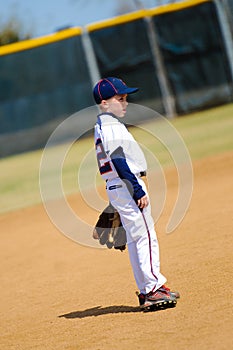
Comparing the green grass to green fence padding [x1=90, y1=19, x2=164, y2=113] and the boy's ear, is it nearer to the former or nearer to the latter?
green fence padding [x1=90, y1=19, x2=164, y2=113]

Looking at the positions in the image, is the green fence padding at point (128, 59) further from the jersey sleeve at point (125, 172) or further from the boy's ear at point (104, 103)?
the jersey sleeve at point (125, 172)

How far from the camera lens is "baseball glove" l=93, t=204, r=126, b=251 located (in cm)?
637

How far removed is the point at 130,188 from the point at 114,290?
1.46 m

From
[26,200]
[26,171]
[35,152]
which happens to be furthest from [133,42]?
[26,200]

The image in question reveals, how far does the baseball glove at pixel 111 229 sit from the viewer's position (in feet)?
20.9

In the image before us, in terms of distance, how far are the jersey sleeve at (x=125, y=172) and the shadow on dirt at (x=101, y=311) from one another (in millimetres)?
877

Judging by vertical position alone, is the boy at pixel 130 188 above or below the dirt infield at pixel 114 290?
above

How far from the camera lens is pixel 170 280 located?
702cm

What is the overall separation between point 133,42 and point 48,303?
17531 mm

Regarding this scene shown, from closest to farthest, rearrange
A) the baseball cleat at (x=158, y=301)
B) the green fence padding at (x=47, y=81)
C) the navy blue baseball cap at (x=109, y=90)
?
the baseball cleat at (x=158, y=301) < the navy blue baseball cap at (x=109, y=90) < the green fence padding at (x=47, y=81)

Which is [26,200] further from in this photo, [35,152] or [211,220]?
[35,152]

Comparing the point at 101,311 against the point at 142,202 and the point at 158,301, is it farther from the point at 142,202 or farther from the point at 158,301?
the point at 142,202

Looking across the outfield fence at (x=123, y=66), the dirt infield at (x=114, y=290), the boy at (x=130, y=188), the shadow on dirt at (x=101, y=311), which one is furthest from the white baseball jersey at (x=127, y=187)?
the outfield fence at (x=123, y=66)

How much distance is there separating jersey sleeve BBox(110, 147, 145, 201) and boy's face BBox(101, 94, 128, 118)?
369 mm
